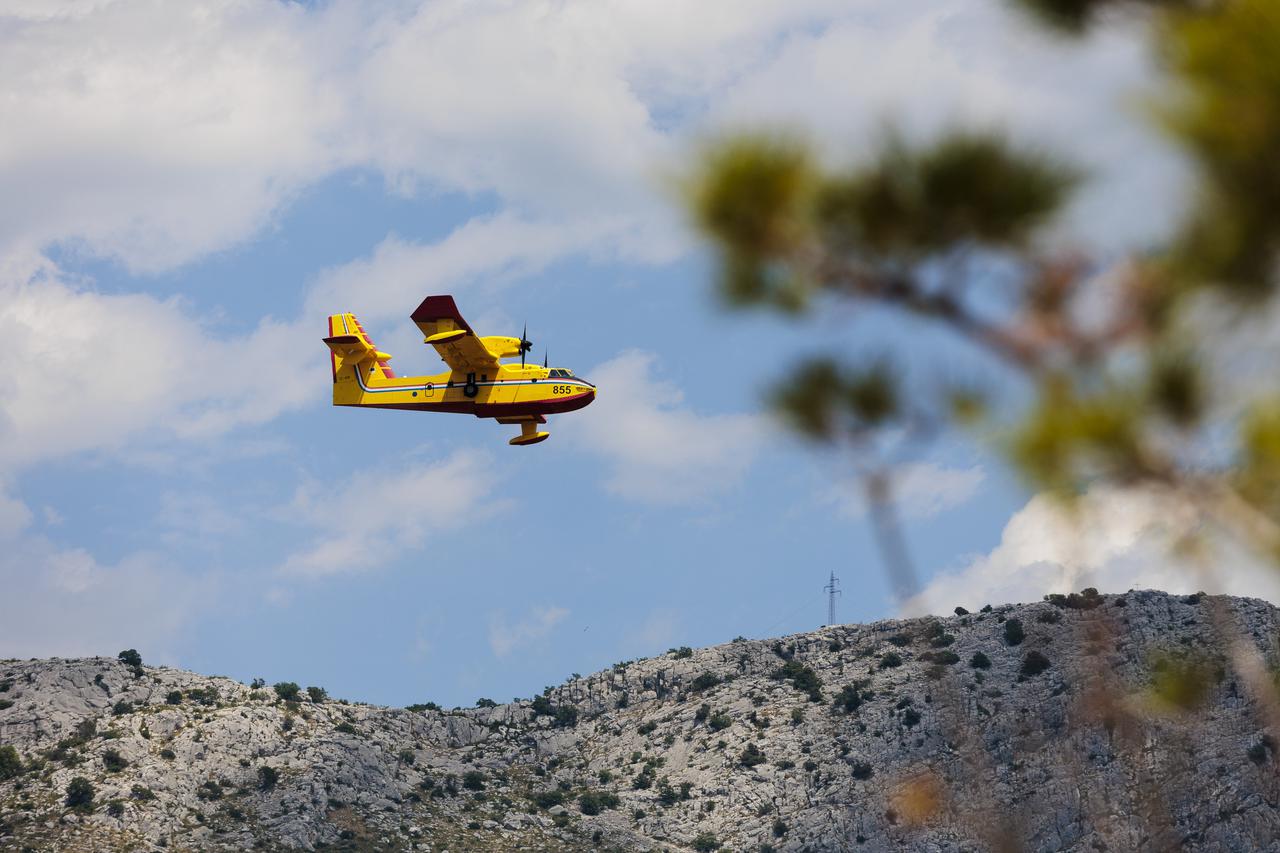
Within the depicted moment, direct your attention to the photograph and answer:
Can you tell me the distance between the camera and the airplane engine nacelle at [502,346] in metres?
64.6

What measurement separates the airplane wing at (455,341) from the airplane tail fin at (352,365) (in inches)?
251

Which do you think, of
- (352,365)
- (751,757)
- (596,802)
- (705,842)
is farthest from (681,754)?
(352,365)

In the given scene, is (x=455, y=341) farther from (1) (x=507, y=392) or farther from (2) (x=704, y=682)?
(2) (x=704, y=682)

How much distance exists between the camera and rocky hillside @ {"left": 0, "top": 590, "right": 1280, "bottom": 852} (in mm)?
96188

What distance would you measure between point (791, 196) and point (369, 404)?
58059 mm

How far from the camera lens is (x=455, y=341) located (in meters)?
63.5

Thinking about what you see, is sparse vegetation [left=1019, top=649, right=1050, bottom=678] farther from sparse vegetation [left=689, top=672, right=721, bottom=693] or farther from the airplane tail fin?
the airplane tail fin

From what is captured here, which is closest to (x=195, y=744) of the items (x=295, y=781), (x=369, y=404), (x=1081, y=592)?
(x=295, y=781)

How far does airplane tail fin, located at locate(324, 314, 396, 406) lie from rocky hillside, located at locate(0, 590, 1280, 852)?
40718 mm

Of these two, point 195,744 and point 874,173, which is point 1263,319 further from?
point 195,744

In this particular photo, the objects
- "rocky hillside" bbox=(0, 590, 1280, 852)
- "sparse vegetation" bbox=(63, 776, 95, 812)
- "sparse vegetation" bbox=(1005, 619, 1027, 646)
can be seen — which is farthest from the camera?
"sparse vegetation" bbox=(1005, 619, 1027, 646)

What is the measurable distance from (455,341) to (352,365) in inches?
378

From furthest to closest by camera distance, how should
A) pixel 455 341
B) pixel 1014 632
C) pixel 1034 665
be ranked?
pixel 1014 632, pixel 1034 665, pixel 455 341

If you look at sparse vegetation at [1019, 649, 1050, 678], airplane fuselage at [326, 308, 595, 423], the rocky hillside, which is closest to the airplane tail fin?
airplane fuselage at [326, 308, 595, 423]
